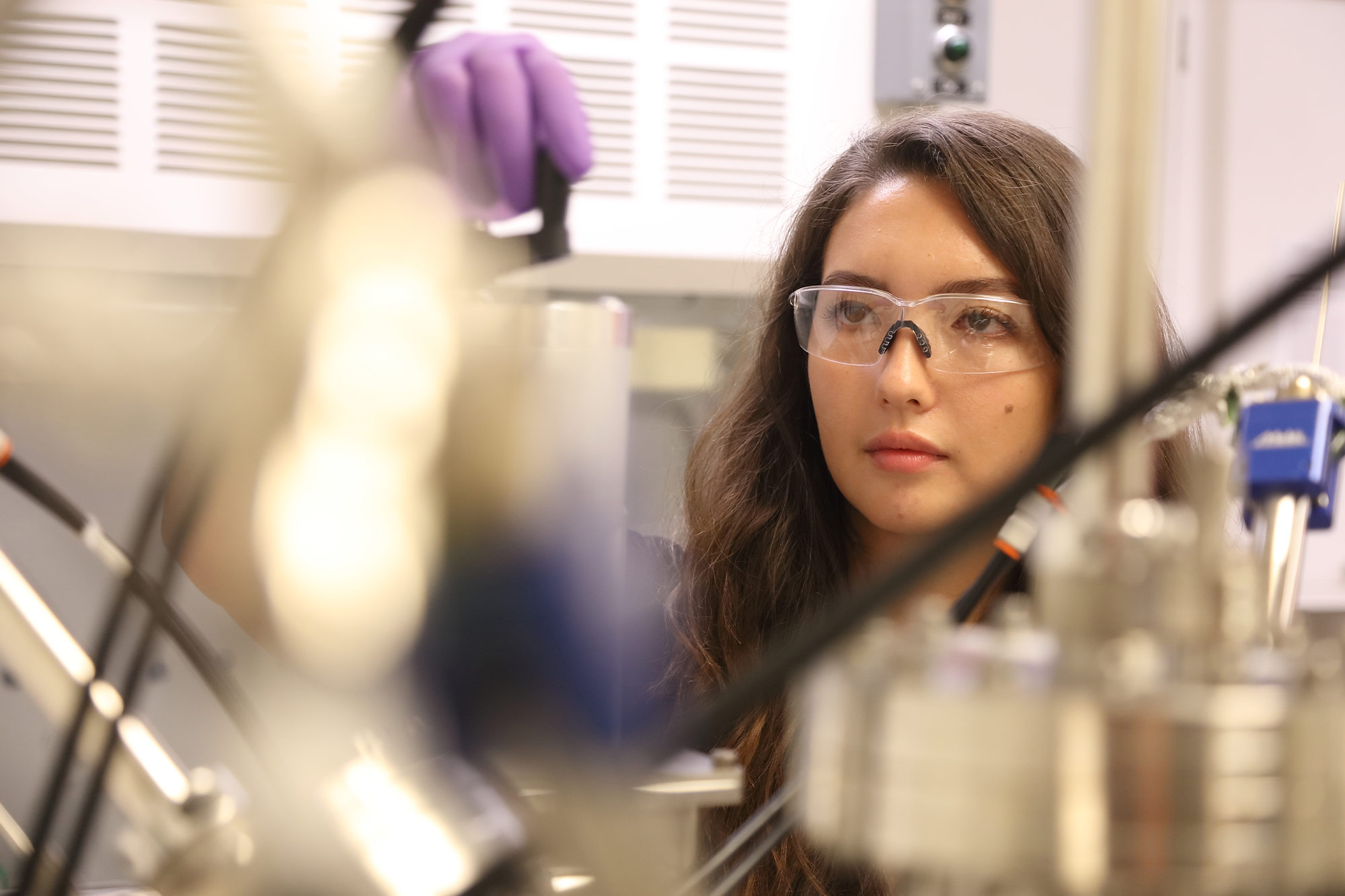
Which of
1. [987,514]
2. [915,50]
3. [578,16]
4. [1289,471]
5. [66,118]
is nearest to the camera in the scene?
[987,514]

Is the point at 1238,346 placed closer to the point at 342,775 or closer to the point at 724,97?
the point at 342,775

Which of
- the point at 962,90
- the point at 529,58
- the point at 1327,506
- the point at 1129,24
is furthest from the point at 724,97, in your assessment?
the point at 1129,24

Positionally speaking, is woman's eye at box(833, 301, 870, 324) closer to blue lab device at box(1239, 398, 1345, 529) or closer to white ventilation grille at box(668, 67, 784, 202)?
white ventilation grille at box(668, 67, 784, 202)

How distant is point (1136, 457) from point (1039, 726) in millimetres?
65

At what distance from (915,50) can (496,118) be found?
1434 mm

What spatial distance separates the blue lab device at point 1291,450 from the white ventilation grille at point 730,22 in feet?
4.38

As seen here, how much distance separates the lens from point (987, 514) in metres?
0.21

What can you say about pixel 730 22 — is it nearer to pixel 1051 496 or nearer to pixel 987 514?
pixel 1051 496

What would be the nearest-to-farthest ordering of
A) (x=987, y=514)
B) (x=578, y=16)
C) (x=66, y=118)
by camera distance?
(x=987, y=514), (x=66, y=118), (x=578, y=16)

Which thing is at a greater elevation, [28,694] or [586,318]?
[586,318]

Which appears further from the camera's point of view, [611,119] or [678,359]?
[678,359]

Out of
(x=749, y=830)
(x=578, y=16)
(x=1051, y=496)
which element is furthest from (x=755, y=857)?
(x=578, y=16)

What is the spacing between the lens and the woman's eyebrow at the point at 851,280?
113 centimetres

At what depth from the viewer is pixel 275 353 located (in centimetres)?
30
